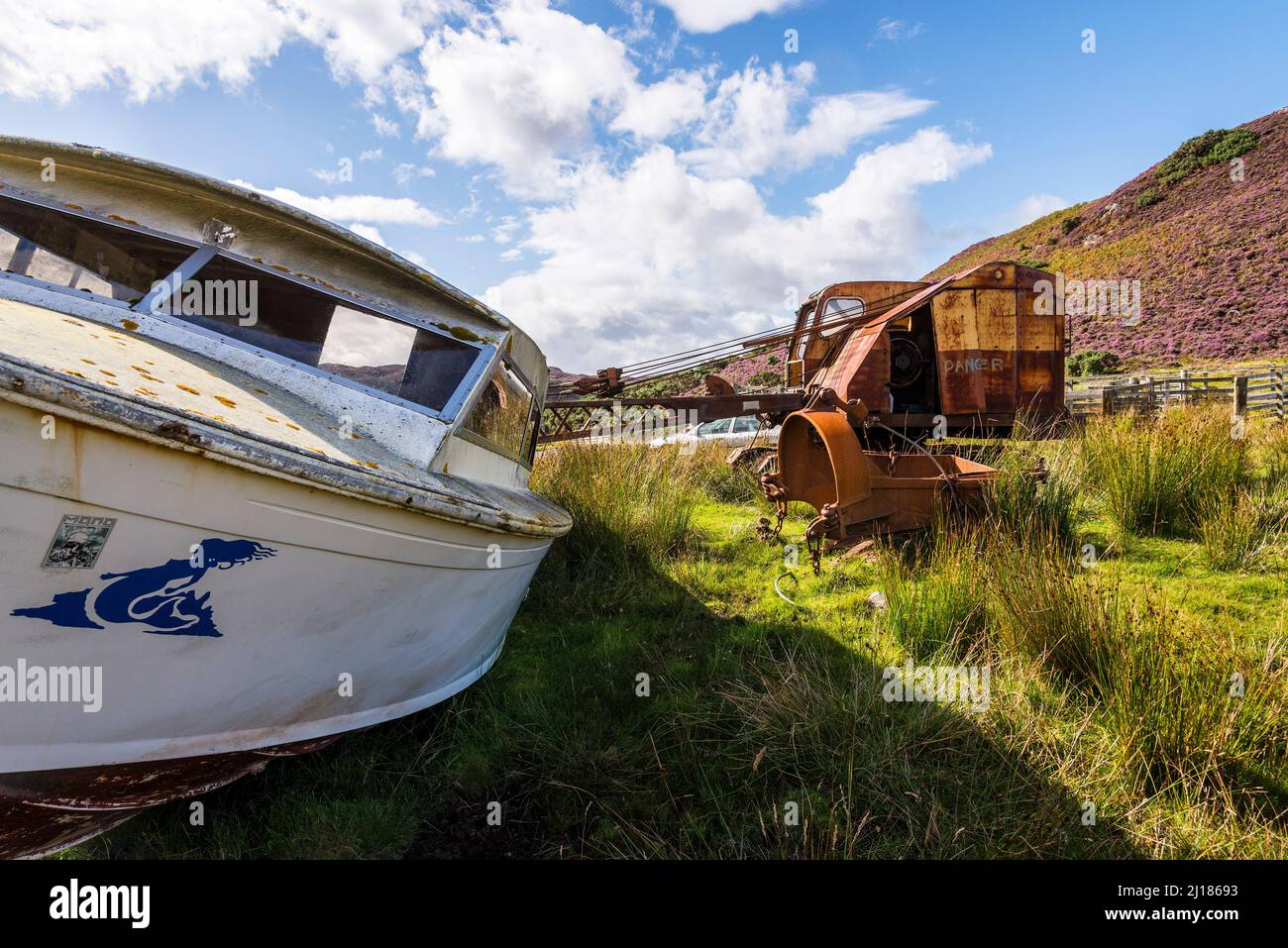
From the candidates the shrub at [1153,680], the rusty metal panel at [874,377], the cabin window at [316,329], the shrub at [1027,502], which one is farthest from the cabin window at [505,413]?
the rusty metal panel at [874,377]

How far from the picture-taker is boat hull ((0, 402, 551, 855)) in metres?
1.69

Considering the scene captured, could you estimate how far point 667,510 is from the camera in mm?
6172

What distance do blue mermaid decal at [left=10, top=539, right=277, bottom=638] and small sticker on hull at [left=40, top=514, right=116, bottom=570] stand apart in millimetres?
73

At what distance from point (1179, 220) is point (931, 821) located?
51.5 metres

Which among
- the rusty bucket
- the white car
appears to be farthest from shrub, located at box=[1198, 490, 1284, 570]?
the white car

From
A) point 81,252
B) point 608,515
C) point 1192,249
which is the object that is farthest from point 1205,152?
point 81,252

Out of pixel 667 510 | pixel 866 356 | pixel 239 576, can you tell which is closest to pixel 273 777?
pixel 239 576

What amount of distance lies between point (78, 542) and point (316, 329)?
5.69 ft

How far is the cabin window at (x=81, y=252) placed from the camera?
2.94 metres

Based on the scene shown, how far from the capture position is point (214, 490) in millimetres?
1849

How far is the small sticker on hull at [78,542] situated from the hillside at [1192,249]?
36234 millimetres

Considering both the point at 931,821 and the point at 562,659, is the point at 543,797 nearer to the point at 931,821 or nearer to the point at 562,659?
the point at 562,659

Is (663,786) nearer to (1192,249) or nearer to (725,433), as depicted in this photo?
(725,433)

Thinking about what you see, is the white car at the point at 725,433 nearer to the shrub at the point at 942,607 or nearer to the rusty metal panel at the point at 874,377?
the rusty metal panel at the point at 874,377
